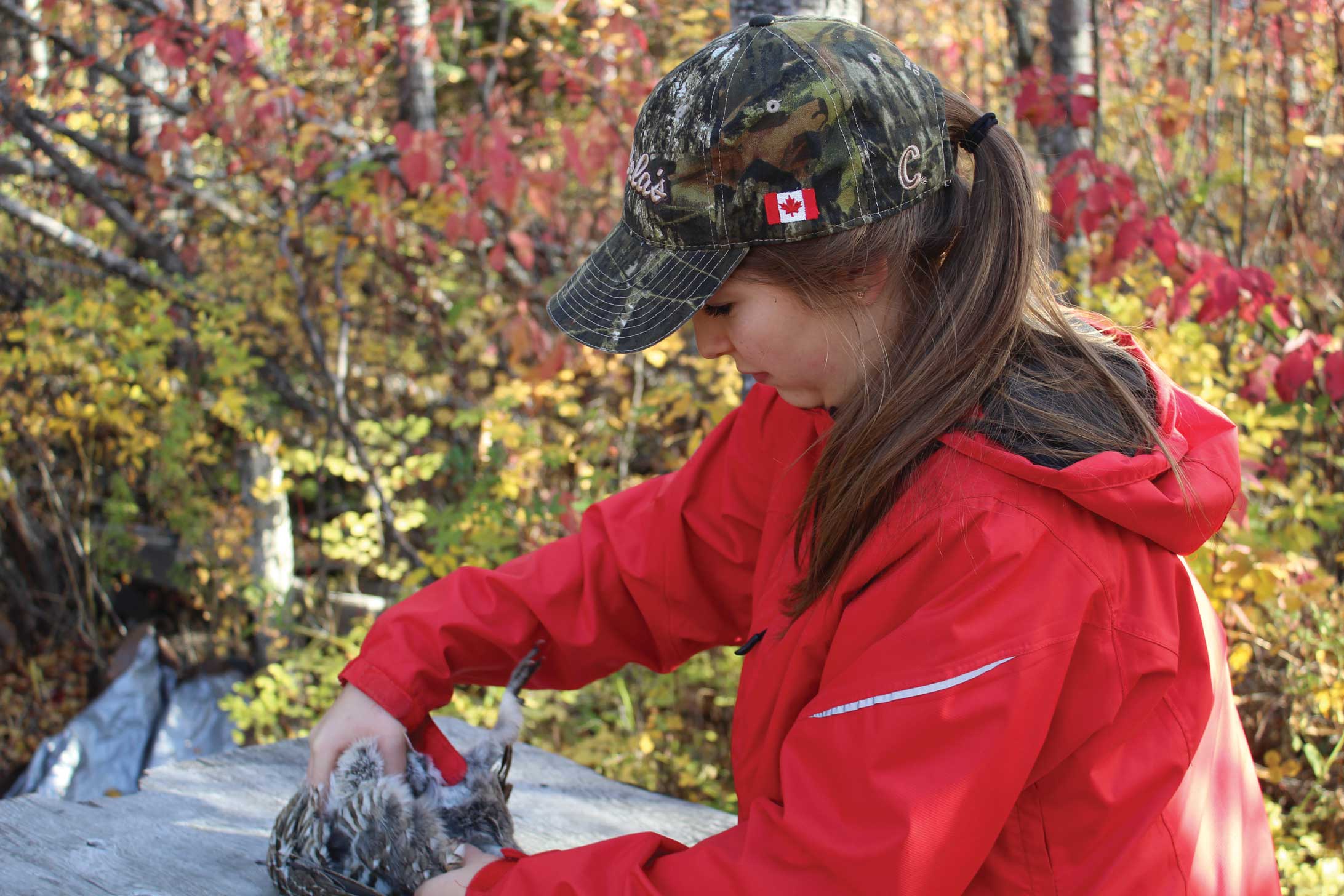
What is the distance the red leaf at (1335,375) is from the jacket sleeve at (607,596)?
1966mm

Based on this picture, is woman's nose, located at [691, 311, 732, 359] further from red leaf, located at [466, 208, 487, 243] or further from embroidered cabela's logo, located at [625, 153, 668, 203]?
red leaf, located at [466, 208, 487, 243]

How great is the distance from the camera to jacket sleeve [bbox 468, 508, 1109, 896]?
1.17m

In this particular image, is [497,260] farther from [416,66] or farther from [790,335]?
[790,335]

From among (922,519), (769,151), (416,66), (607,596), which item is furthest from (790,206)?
(416,66)

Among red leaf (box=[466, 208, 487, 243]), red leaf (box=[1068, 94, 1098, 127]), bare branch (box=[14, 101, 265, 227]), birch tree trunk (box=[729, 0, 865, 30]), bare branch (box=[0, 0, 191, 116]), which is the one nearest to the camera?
birch tree trunk (box=[729, 0, 865, 30])

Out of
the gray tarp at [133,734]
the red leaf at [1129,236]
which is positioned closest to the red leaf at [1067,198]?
the red leaf at [1129,236]

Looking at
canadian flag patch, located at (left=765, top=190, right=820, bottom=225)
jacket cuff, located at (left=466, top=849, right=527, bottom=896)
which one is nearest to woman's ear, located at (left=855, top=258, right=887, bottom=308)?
canadian flag patch, located at (left=765, top=190, right=820, bottom=225)

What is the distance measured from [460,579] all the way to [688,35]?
371cm

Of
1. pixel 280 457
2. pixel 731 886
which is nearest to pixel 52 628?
pixel 280 457

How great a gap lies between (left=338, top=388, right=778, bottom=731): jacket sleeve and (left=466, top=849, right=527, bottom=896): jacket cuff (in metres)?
0.40

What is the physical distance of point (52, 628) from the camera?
5.54 m

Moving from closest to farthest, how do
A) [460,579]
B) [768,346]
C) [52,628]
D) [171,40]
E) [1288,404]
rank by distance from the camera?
1. [768,346]
2. [460,579]
3. [1288,404]
4. [171,40]
5. [52,628]

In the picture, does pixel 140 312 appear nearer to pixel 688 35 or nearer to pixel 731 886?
pixel 688 35

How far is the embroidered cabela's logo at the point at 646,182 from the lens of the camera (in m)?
1.42
